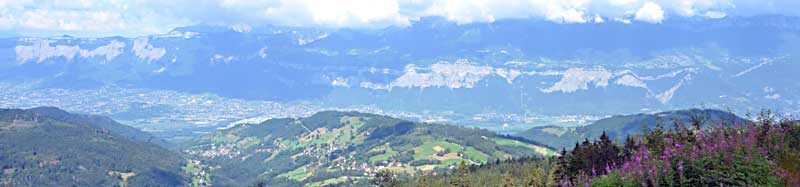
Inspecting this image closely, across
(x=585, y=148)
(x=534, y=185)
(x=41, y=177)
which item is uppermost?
(x=585, y=148)

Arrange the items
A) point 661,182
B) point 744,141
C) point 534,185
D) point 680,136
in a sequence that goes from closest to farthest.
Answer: point 661,182 → point 744,141 → point 680,136 → point 534,185

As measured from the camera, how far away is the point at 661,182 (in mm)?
23703

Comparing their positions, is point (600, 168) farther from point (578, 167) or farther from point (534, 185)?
point (534, 185)

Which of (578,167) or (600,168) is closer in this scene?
(600,168)

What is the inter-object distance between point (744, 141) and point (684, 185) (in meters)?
4.24

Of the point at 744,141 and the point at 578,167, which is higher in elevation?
the point at 744,141

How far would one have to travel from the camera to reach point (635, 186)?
24.7 metres

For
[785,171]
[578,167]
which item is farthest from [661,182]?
[578,167]

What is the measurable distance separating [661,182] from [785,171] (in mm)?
3721

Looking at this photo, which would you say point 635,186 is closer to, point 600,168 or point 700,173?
point 700,173

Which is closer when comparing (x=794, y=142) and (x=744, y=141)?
(x=744, y=141)

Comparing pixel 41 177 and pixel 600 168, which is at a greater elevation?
pixel 600 168

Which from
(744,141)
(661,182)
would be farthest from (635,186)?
(744,141)

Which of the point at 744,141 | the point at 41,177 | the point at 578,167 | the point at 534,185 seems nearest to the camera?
the point at 744,141
